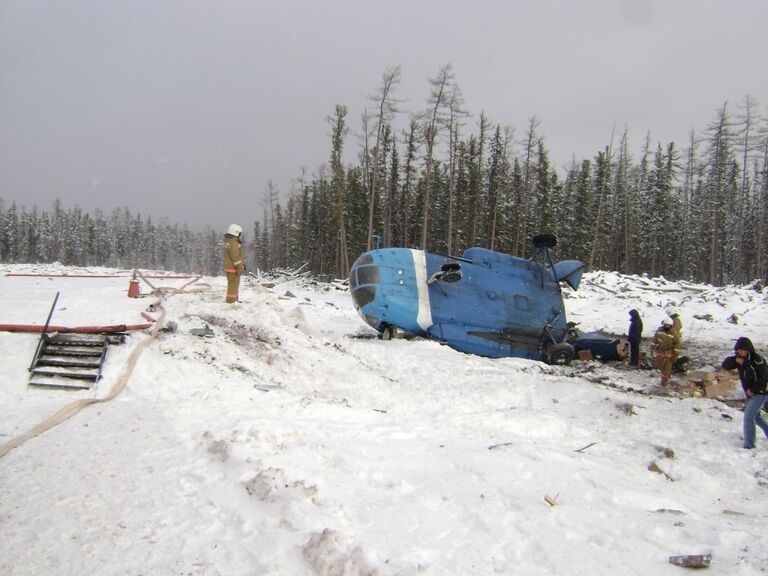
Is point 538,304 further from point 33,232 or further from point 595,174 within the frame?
point 33,232

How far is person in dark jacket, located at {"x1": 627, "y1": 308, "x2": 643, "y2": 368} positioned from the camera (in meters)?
13.0

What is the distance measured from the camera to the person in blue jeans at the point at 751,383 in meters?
6.53

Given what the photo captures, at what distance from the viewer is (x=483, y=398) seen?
8141 mm

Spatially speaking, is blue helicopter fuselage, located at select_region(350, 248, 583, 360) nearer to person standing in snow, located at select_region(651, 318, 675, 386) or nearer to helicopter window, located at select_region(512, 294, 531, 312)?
helicopter window, located at select_region(512, 294, 531, 312)

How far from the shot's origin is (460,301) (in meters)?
12.6

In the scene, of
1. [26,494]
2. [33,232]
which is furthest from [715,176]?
[33,232]

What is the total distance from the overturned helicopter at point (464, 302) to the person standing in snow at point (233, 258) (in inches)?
119

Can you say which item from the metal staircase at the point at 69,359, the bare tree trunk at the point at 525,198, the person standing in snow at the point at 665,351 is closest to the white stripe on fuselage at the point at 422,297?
the person standing in snow at the point at 665,351

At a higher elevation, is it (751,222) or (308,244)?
(751,222)

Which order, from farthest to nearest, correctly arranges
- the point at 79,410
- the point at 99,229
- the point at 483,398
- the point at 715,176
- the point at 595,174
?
the point at 99,229, the point at 595,174, the point at 715,176, the point at 483,398, the point at 79,410

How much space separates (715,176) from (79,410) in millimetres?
47182

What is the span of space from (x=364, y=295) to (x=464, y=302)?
2.57 meters

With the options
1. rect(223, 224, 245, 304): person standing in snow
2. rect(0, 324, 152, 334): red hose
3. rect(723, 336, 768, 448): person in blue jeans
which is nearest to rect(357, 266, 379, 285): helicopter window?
rect(223, 224, 245, 304): person standing in snow

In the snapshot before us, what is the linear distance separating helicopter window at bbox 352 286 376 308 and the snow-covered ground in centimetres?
237
